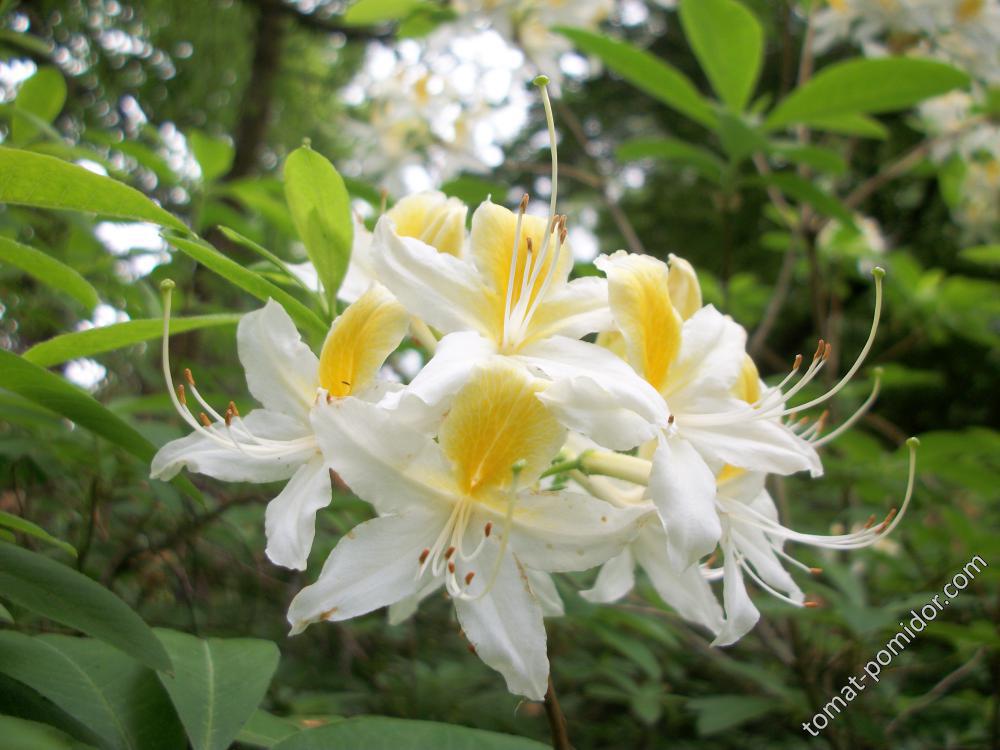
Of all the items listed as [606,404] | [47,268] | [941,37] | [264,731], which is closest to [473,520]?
[606,404]

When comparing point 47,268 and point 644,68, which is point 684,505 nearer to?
point 47,268

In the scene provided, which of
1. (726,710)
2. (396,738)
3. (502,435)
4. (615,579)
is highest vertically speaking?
(502,435)

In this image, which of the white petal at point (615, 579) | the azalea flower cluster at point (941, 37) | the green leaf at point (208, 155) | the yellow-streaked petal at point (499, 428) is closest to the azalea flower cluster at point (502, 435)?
the yellow-streaked petal at point (499, 428)

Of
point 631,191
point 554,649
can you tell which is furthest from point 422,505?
point 631,191

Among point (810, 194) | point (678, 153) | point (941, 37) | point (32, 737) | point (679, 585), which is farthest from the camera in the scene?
point (941, 37)

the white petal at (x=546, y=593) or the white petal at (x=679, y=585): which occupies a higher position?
the white petal at (x=679, y=585)

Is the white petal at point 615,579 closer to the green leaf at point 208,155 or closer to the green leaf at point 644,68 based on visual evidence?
the green leaf at point 644,68

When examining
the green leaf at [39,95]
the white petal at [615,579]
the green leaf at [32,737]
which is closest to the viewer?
the green leaf at [32,737]
